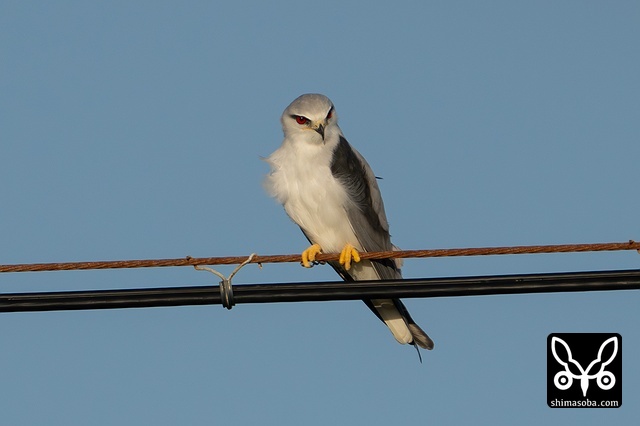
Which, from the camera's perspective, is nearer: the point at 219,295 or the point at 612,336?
the point at 219,295

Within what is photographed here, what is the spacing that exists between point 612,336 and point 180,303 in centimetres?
265

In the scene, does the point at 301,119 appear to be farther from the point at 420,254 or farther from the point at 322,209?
the point at 420,254

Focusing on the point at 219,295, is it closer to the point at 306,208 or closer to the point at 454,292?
the point at 454,292

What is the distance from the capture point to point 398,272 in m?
8.91

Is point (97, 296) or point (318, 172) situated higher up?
point (318, 172)

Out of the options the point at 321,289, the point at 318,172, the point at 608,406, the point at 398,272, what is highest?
the point at 318,172

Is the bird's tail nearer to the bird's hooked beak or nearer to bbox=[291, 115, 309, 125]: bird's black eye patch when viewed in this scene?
the bird's hooked beak

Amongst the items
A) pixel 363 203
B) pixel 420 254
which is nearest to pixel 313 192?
pixel 363 203

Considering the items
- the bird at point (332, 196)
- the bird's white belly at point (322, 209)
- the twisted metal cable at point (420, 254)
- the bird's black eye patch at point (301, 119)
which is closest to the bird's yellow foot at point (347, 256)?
the bird at point (332, 196)

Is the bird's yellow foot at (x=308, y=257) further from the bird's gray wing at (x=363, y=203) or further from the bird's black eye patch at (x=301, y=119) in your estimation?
the bird's black eye patch at (x=301, y=119)

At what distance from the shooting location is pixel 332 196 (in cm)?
845

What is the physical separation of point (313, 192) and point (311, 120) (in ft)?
2.29

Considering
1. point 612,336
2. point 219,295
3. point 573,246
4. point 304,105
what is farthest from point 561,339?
point 304,105

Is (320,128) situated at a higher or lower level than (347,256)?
higher
